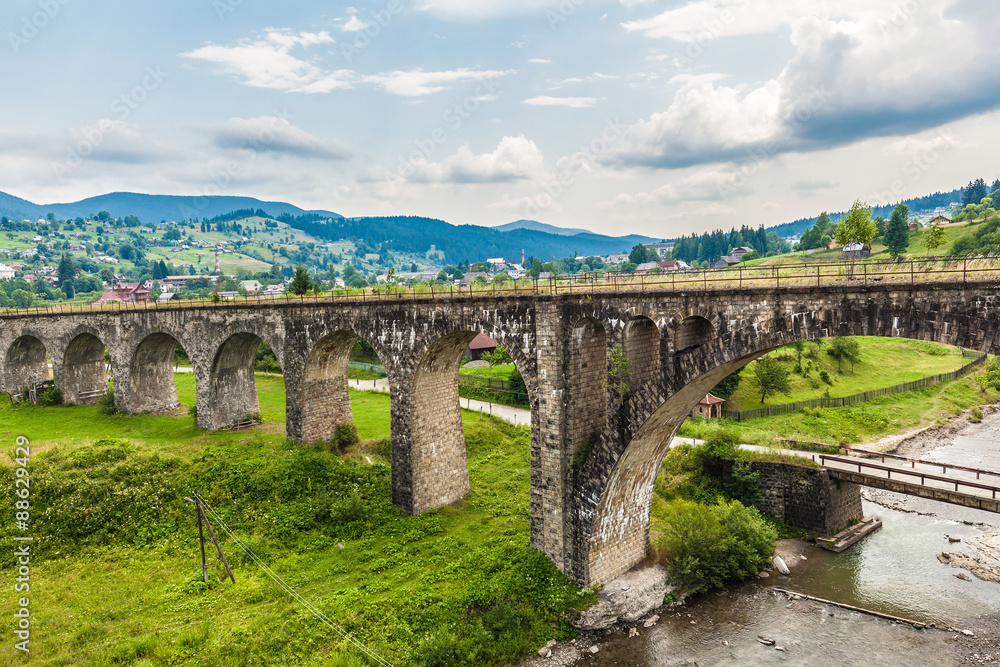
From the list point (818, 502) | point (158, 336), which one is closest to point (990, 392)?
point (818, 502)

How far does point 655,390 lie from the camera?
19.9m

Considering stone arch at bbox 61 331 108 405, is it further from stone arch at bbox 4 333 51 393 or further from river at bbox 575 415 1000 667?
river at bbox 575 415 1000 667

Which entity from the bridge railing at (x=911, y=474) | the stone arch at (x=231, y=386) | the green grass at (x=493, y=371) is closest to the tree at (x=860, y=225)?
the bridge railing at (x=911, y=474)

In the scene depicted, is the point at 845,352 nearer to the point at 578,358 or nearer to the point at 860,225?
the point at 860,225

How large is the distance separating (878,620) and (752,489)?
893cm

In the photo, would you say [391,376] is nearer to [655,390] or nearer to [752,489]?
[655,390]

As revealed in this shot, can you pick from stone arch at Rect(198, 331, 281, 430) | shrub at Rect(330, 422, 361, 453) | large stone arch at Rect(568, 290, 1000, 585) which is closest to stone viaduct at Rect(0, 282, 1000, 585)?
large stone arch at Rect(568, 290, 1000, 585)

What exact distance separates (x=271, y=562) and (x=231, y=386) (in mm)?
18565

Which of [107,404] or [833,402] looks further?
[833,402]

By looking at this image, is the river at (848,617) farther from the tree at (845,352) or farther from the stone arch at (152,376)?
the stone arch at (152,376)

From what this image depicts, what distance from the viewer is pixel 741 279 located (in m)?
18.0

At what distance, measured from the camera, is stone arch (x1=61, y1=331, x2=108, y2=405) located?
48000 mm

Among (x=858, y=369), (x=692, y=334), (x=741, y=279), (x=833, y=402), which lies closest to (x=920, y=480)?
(x=692, y=334)

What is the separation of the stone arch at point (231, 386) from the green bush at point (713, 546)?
28.2 m
